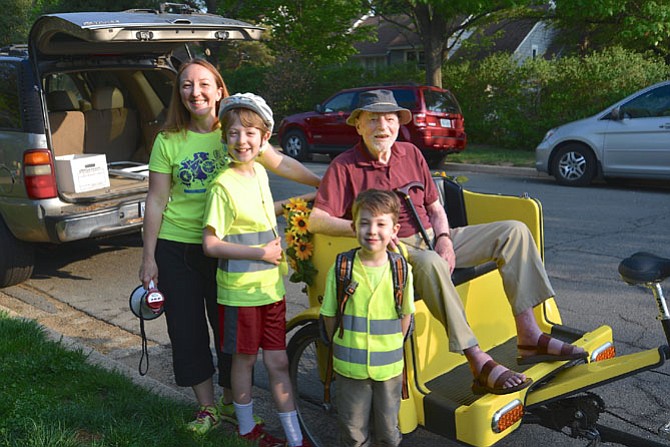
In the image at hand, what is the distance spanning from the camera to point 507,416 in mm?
2840

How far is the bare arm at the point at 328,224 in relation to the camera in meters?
3.28

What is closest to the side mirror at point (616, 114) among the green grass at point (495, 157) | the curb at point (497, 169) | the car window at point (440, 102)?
the curb at point (497, 169)

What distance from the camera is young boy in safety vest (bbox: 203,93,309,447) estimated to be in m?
3.05

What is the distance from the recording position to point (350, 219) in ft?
11.6

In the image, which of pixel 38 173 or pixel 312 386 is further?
pixel 38 173

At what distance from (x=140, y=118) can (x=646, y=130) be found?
7.27 metres

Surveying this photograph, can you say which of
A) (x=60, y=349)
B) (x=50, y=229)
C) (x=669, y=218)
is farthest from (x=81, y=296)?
(x=669, y=218)

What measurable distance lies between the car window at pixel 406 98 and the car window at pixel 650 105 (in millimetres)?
4517

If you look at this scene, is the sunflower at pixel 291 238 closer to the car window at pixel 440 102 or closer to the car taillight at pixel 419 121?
the car taillight at pixel 419 121

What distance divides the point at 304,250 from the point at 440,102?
38.6 feet

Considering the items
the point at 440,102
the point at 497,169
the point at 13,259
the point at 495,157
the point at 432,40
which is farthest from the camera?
the point at 432,40

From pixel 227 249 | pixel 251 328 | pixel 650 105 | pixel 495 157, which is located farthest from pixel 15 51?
pixel 495 157

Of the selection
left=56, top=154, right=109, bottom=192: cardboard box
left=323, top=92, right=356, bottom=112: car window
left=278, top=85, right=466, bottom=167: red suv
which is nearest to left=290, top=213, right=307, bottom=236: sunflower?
left=56, top=154, right=109, bottom=192: cardboard box

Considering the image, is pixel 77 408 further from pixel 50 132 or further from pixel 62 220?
pixel 50 132
